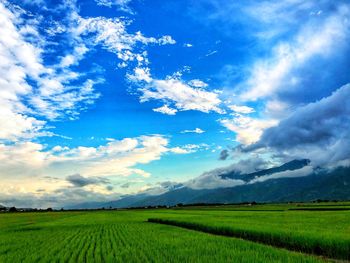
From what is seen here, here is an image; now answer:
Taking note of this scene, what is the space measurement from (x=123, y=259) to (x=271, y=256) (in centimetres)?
622

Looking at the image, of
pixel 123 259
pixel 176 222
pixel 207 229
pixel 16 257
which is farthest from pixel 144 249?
pixel 176 222

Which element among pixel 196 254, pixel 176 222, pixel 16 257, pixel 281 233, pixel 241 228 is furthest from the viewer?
pixel 176 222

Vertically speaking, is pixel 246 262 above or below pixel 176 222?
below

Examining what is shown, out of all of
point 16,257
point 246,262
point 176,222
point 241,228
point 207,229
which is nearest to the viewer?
point 246,262

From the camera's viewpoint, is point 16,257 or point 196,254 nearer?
point 196,254

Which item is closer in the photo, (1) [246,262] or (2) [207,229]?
(1) [246,262]

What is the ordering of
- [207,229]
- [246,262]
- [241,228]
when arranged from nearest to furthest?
1. [246,262]
2. [241,228]
3. [207,229]

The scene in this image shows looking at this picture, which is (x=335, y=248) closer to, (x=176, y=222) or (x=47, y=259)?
(x=47, y=259)

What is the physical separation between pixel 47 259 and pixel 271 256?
9942 mm

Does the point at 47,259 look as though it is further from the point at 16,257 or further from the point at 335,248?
the point at 335,248

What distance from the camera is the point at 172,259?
619 inches

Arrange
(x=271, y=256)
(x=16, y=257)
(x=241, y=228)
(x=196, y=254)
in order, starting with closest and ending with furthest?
(x=271, y=256) → (x=196, y=254) → (x=16, y=257) → (x=241, y=228)

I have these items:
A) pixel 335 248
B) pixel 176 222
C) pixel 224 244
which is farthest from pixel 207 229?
pixel 335 248

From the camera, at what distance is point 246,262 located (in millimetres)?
13859
